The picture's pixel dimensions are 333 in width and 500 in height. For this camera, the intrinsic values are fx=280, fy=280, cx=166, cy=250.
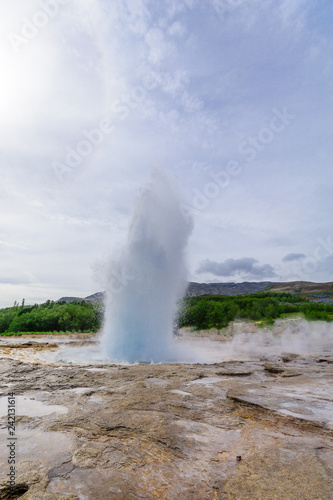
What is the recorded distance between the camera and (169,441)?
11.9 ft

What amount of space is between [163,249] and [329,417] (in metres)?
10.7

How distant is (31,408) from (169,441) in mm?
2814

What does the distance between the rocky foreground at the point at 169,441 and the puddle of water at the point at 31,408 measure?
0.06 feet

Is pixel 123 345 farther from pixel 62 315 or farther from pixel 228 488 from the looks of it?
pixel 62 315

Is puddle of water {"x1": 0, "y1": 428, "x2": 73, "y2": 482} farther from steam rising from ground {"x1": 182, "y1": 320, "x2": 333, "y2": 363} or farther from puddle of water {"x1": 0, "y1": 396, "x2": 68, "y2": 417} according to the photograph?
steam rising from ground {"x1": 182, "y1": 320, "x2": 333, "y2": 363}

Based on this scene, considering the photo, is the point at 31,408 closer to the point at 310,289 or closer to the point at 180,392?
the point at 180,392

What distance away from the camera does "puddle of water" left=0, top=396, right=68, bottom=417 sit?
4.69 m

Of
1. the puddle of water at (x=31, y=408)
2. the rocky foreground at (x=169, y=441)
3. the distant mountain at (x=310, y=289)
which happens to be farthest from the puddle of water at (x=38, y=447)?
the distant mountain at (x=310, y=289)

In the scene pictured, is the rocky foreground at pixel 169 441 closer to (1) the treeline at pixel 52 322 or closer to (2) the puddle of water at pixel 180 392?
(2) the puddle of water at pixel 180 392

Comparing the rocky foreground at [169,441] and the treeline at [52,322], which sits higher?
the treeline at [52,322]

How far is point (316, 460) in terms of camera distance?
125 inches

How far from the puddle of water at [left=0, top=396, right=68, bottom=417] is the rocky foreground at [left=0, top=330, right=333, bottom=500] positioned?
2cm

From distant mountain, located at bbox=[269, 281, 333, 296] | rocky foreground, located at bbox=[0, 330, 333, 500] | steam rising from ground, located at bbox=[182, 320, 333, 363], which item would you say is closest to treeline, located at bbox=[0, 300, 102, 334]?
steam rising from ground, located at bbox=[182, 320, 333, 363]

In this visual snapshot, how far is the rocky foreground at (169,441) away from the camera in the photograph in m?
2.69
